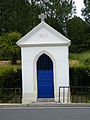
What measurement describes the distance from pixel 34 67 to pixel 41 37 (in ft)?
5.76

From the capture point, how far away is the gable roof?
677 inches

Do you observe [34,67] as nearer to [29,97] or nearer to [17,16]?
[29,97]

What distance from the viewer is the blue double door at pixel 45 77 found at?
17367 millimetres

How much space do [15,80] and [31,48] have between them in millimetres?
4887

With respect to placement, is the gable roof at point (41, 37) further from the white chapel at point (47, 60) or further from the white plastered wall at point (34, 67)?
the white plastered wall at point (34, 67)

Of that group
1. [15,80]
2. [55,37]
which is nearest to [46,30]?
[55,37]

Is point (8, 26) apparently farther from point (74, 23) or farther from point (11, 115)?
point (11, 115)

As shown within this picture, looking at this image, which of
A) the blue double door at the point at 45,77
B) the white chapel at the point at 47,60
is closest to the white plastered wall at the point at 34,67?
the white chapel at the point at 47,60

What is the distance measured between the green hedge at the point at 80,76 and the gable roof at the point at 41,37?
5.49 meters

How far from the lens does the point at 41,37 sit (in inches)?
682

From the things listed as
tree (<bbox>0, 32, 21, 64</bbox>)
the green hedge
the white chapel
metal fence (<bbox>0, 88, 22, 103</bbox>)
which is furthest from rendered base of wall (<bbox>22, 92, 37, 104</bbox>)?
tree (<bbox>0, 32, 21, 64</bbox>)

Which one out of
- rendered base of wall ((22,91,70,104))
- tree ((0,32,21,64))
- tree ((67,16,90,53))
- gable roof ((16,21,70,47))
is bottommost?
rendered base of wall ((22,91,70,104))

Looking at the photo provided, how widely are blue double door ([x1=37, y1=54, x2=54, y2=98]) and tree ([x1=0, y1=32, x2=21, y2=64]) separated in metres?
24.1

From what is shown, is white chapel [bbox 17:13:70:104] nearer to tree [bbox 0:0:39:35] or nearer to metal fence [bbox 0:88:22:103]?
metal fence [bbox 0:88:22:103]
